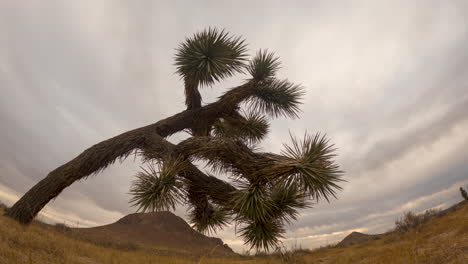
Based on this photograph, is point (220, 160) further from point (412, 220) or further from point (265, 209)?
point (412, 220)

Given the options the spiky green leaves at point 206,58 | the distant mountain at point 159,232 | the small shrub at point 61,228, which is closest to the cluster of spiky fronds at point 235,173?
the spiky green leaves at point 206,58

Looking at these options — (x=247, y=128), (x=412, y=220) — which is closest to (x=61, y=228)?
(x=247, y=128)

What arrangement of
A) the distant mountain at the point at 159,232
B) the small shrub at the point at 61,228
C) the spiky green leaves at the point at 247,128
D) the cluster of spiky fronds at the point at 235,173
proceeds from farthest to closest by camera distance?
1. the distant mountain at the point at 159,232
2. the small shrub at the point at 61,228
3. the spiky green leaves at the point at 247,128
4. the cluster of spiky fronds at the point at 235,173

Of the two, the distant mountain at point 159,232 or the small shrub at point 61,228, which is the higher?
the distant mountain at point 159,232

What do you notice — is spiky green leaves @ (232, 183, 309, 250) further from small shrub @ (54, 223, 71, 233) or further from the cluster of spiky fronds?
small shrub @ (54, 223, 71, 233)

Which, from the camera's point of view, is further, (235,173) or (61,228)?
(61,228)

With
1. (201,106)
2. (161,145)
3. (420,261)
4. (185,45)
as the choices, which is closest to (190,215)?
(161,145)

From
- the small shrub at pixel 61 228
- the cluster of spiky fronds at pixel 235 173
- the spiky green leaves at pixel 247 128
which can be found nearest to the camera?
the cluster of spiky fronds at pixel 235 173

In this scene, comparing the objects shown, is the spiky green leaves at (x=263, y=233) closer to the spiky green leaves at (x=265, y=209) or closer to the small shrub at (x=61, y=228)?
the spiky green leaves at (x=265, y=209)

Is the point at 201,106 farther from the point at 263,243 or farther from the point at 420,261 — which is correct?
the point at 420,261

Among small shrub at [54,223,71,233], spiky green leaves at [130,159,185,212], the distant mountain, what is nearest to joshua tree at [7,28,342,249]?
spiky green leaves at [130,159,185,212]

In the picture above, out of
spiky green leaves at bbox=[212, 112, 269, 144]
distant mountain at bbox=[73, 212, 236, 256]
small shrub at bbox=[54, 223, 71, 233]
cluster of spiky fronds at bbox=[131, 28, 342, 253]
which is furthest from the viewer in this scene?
distant mountain at bbox=[73, 212, 236, 256]

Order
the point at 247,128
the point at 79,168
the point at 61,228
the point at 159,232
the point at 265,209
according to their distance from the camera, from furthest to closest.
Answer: the point at 159,232 → the point at 61,228 → the point at 247,128 → the point at 79,168 → the point at 265,209

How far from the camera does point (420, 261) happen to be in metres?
5.64
